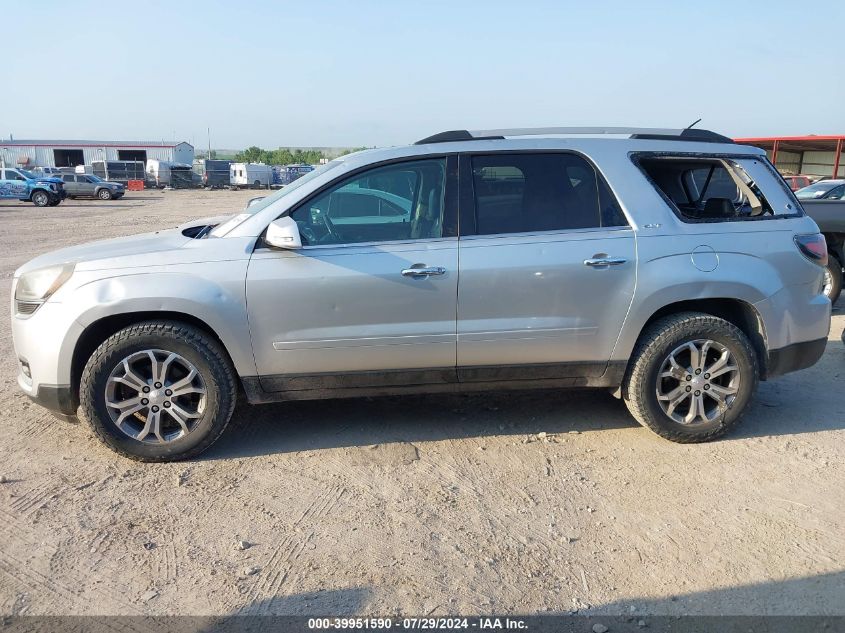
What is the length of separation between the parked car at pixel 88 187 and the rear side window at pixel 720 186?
1600 inches

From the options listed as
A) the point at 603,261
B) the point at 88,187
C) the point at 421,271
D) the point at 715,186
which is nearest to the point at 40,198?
the point at 88,187

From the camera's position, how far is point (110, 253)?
4.12 m

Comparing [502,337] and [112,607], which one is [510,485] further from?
[112,607]

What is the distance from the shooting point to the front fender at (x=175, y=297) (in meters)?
3.89

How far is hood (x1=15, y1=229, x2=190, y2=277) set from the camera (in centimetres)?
399

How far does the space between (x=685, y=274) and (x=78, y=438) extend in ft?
12.7

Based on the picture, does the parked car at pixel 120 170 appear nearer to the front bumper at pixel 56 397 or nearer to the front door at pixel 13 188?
the front door at pixel 13 188

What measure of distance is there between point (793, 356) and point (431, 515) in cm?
261

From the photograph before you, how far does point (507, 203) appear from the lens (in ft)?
13.8

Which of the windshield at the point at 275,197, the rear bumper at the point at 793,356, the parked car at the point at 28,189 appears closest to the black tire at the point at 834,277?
the rear bumper at the point at 793,356

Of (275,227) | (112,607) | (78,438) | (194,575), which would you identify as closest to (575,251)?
(275,227)

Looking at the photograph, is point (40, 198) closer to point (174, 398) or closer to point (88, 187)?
point (88, 187)

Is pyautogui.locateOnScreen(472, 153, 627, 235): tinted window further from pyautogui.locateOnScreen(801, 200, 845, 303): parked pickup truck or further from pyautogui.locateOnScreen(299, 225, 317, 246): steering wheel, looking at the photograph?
pyautogui.locateOnScreen(801, 200, 845, 303): parked pickup truck

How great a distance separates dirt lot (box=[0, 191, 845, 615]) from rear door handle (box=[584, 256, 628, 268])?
1.14 m
